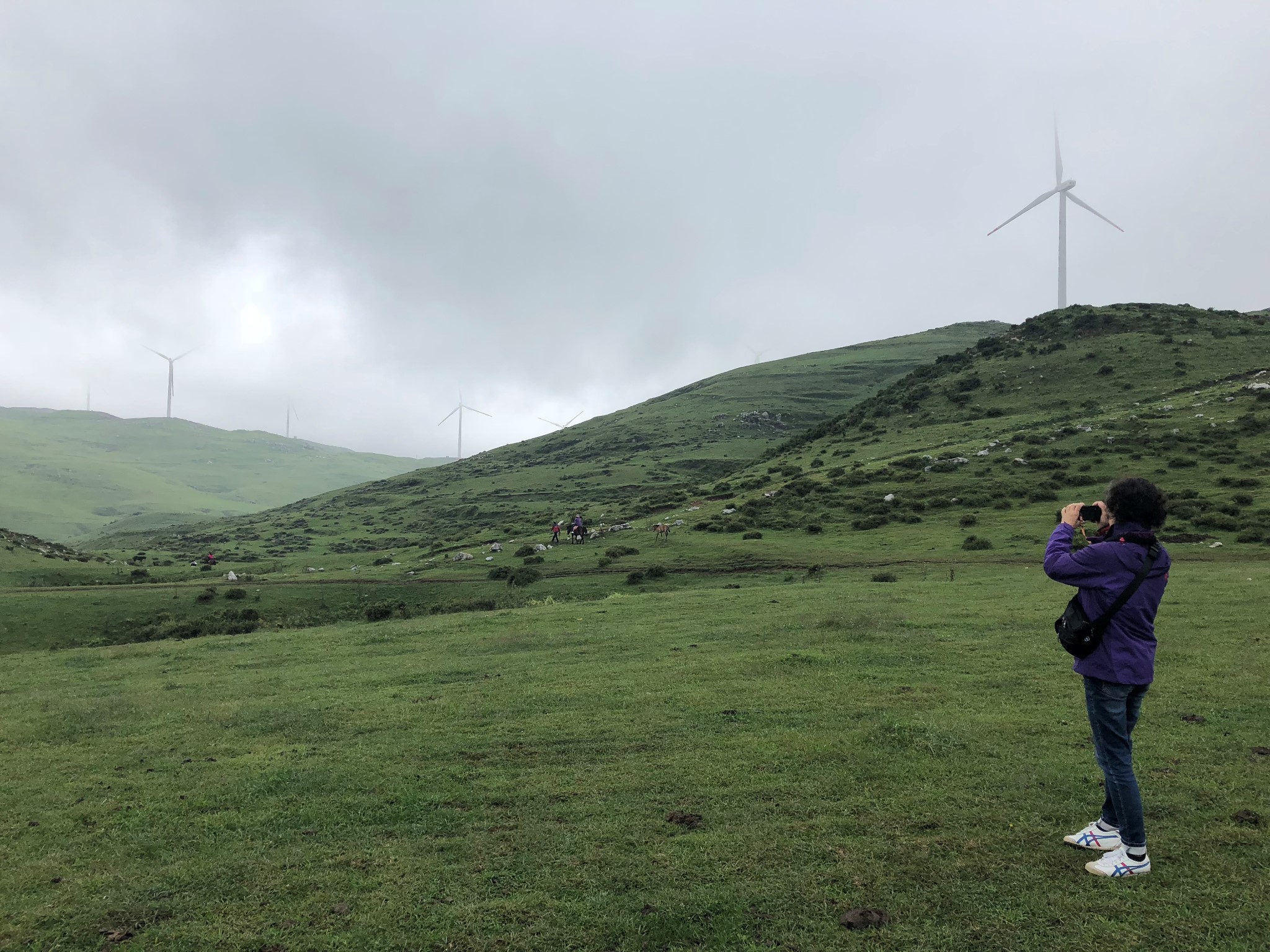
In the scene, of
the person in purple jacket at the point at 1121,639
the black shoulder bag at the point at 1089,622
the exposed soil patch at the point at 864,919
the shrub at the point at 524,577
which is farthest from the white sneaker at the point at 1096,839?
the shrub at the point at 524,577

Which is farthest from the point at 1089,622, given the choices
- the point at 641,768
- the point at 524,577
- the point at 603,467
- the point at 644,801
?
the point at 603,467

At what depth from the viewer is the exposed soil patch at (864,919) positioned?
594cm

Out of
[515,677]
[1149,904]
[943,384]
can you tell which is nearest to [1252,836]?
[1149,904]

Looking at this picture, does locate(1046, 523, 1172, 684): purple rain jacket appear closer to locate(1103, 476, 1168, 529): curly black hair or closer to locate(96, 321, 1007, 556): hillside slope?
locate(1103, 476, 1168, 529): curly black hair

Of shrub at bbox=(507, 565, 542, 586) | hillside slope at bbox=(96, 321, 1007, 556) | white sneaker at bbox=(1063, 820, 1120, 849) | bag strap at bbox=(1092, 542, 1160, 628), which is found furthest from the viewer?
hillside slope at bbox=(96, 321, 1007, 556)

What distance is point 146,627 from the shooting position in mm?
29719

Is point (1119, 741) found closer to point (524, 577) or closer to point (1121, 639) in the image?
point (1121, 639)

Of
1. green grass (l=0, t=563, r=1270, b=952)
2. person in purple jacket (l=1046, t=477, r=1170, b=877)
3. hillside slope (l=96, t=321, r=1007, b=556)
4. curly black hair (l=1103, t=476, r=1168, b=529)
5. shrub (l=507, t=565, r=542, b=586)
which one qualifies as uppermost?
hillside slope (l=96, t=321, r=1007, b=556)

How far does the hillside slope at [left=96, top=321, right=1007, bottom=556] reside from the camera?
9144cm

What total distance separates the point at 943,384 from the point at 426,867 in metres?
91.2

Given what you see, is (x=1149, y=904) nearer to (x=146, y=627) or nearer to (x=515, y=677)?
(x=515, y=677)

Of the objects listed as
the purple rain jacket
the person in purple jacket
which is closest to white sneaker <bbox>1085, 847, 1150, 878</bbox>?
the person in purple jacket

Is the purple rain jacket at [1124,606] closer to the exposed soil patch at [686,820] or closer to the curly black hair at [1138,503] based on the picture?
the curly black hair at [1138,503]

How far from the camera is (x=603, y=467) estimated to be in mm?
118500
